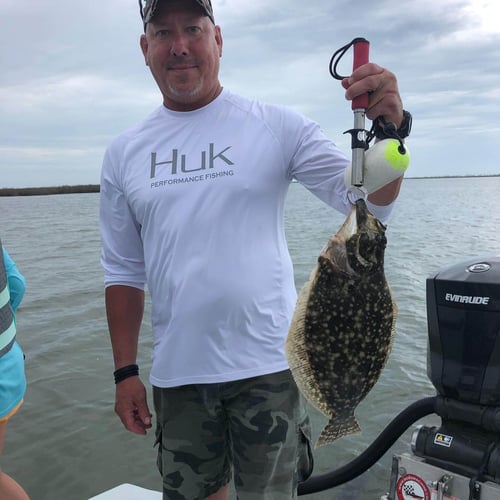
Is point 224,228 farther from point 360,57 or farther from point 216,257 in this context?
point 360,57

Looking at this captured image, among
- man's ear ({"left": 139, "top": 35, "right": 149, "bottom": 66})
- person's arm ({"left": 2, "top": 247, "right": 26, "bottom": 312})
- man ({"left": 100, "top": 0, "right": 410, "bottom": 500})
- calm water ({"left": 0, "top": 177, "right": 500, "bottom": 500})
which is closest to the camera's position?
man ({"left": 100, "top": 0, "right": 410, "bottom": 500})

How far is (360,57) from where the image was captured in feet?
5.19

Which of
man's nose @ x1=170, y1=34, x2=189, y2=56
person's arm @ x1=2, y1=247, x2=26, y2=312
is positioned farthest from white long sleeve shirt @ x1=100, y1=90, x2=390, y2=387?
person's arm @ x1=2, y1=247, x2=26, y2=312

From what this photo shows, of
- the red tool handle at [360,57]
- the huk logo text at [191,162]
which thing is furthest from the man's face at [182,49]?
the red tool handle at [360,57]

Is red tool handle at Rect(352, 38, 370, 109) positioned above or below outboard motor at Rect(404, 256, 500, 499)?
above

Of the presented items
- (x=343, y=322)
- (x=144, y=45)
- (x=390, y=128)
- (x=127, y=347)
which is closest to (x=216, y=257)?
(x=343, y=322)

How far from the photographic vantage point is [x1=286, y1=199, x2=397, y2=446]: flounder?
158 cm

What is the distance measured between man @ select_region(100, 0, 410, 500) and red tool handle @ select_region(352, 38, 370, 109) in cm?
47

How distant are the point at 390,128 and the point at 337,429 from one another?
41.6 inches

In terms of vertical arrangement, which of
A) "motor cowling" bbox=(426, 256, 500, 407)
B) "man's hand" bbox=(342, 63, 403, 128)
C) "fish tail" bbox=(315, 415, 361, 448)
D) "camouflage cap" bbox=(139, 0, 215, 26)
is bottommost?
"fish tail" bbox=(315, 415, 361, 448)

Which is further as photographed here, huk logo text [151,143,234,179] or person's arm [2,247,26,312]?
person's arm [2,247,26,312]

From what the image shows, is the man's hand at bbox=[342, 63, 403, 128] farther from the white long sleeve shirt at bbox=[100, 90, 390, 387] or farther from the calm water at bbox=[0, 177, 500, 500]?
the calm water at bbox=[0, 177, 500, 500]

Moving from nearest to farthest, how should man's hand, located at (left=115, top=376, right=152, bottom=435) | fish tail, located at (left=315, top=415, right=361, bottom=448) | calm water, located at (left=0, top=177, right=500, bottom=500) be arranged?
fish tail, located at (left=315, top=415, right=361, bottom=448) → man's hand, located at (left=115, top=376, right=152, bottom=435) → calm water, located at (left=0, top=177, right=500, bottom=500)

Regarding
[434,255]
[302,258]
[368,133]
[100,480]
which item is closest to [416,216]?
[434,255]
